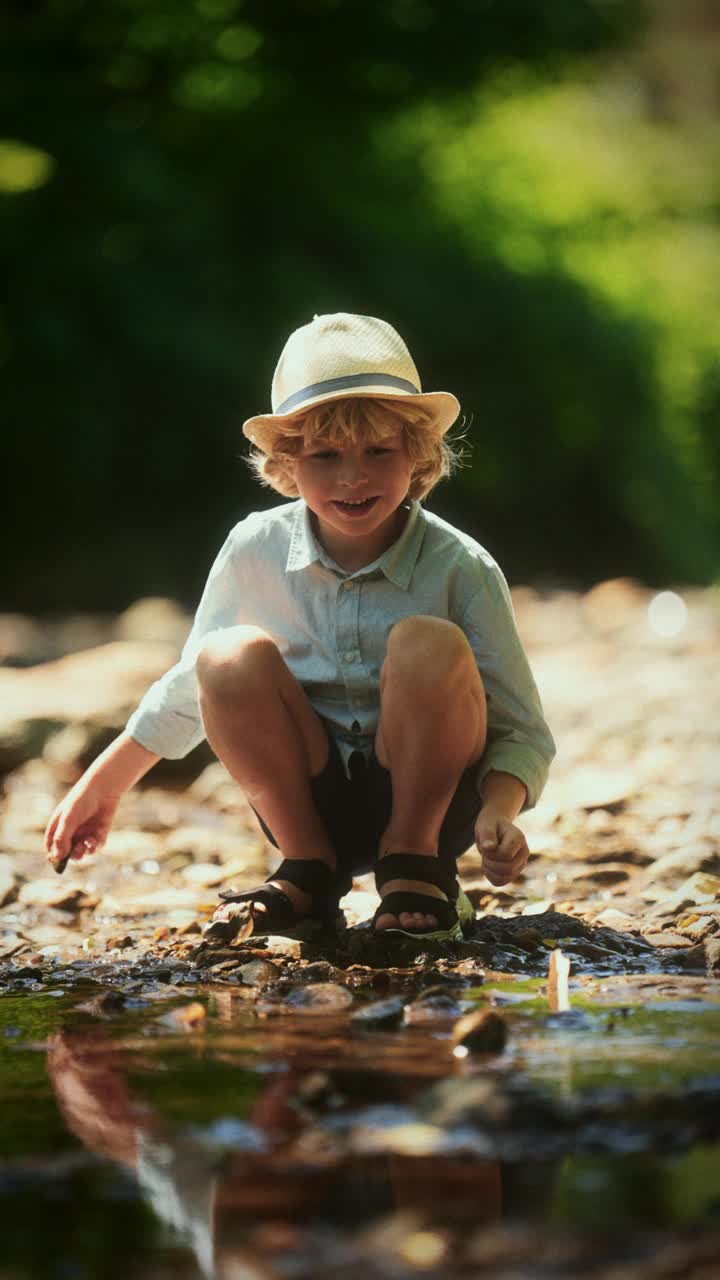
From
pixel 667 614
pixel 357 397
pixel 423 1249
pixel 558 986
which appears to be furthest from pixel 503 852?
pixel 667 614

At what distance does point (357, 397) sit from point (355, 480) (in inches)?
5.5

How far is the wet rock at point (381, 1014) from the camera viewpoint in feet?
6.48

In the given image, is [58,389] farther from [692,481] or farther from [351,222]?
[692,481]

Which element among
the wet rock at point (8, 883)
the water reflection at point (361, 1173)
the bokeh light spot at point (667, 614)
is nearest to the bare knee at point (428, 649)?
the water reflection at point (361, 1173)

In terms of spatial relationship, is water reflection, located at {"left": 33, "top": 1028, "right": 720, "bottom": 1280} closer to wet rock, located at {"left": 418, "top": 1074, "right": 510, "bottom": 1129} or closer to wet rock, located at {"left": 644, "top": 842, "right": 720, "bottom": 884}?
wet rock, located at {"left": 418, "top": 1074, "right": 510, "bottom": 1129}

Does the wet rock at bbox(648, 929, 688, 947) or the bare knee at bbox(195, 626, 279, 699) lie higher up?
the bare knee at bbox(195, 626, 279, 699)

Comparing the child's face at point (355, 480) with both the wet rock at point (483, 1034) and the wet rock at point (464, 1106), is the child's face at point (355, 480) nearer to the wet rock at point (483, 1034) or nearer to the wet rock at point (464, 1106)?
the wet rock at point (483, 1034)

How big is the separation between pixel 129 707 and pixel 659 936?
206 cm

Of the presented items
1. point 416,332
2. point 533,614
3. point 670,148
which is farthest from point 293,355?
point 670,148

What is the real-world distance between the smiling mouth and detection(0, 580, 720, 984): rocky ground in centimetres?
66

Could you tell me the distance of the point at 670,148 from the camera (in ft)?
58.7

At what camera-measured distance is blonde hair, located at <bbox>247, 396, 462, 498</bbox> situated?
250 cm

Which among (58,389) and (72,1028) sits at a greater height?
(58,389)

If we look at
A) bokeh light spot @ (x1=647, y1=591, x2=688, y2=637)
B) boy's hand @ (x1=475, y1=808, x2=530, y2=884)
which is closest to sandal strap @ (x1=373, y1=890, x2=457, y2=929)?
boy's hand @ (x1=475, y1=808, x2=530, y2=884)
